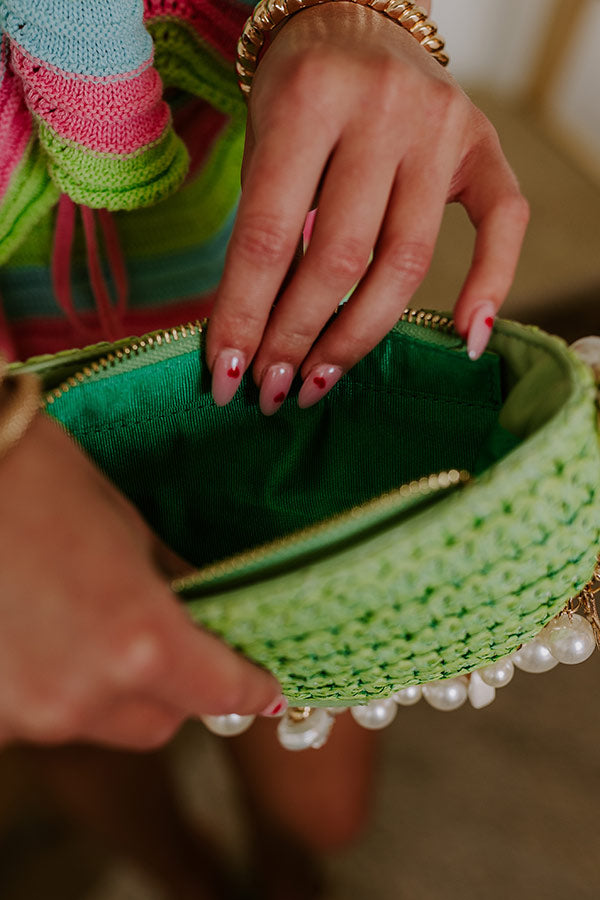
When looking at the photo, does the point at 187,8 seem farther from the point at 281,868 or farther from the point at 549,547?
the point at 281,868

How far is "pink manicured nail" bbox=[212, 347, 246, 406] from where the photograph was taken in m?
0.41

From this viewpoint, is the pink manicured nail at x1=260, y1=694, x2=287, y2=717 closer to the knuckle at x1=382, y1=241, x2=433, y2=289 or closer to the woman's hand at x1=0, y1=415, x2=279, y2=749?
the woman's hand at x1=0, y1=415, x2=279, y2=749

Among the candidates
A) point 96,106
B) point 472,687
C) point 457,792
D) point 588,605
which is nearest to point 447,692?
point 472,687

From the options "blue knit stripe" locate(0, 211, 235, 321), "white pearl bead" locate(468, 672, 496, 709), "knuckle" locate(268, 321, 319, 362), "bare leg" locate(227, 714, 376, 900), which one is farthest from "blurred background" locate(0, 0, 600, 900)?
"knuckle" locate(268, 321, 319, 362)

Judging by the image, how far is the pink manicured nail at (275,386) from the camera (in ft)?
1.37

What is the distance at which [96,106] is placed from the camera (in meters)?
0.43

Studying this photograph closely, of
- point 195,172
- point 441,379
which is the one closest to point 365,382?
point 441,379

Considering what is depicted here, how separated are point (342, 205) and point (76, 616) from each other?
0.24m

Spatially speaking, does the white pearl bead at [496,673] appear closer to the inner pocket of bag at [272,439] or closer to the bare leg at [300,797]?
the inner pocket of bag at [272,439]

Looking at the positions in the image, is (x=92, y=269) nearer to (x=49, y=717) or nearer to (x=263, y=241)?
(x=263, y=241)

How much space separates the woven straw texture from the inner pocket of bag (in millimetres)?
67

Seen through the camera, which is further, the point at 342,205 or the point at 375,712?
the point at 375,712

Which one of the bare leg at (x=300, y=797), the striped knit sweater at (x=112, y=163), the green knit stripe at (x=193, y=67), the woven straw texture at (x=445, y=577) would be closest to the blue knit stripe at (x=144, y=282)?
the striped knit sweater at (x=112, y=163)

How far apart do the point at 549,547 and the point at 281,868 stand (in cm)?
87
